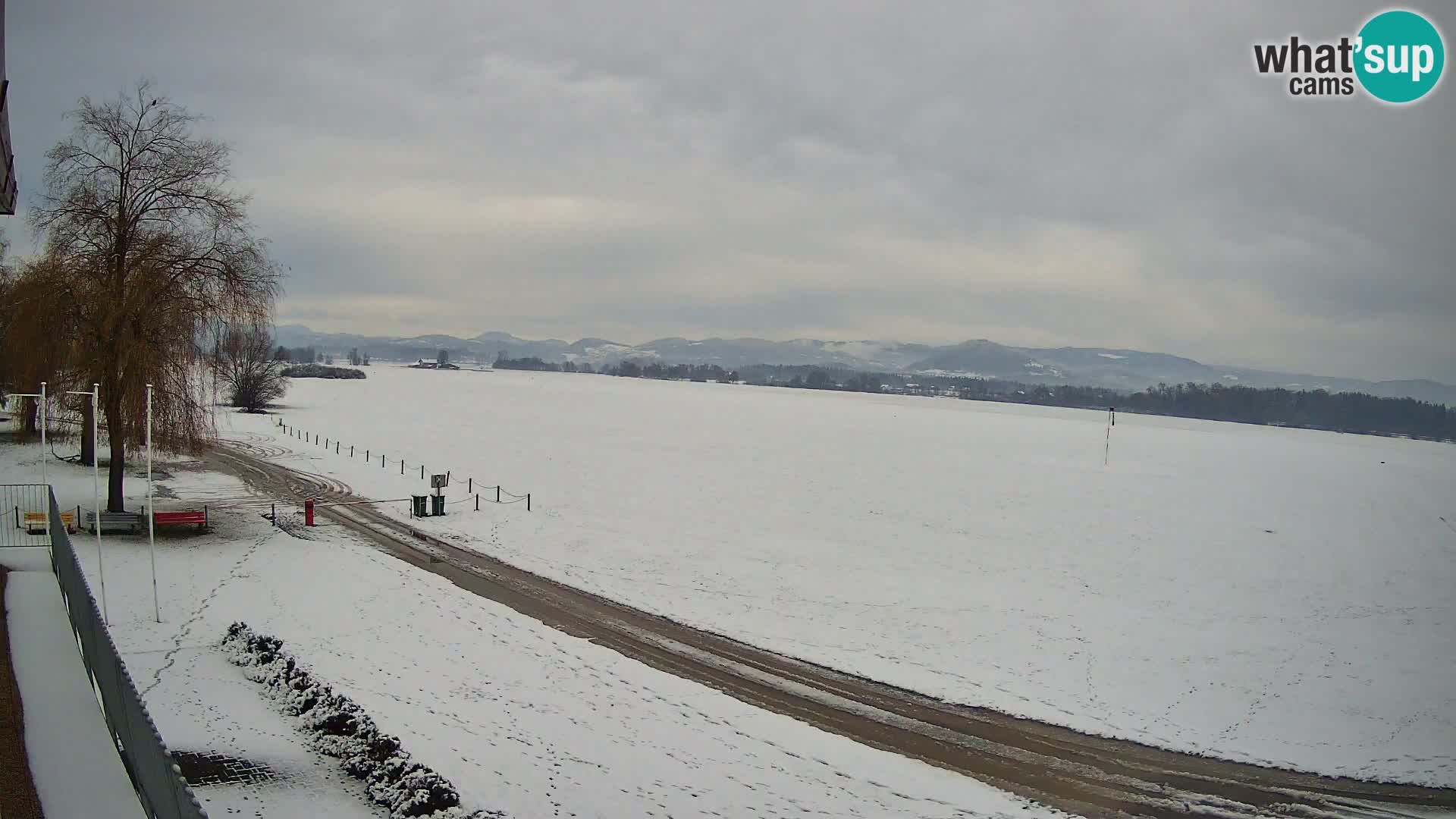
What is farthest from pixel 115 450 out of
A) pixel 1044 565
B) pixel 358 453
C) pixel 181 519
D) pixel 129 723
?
pixel 1044 565

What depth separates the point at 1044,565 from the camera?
24.8 meters

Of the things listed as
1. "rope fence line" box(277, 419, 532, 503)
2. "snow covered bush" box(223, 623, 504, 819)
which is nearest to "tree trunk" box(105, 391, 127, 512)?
"rope fence line" box(277, 419, 532, 503)

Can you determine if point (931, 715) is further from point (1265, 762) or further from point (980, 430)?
point (980, 430)

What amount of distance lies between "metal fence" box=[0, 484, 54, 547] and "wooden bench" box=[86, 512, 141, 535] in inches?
30.6

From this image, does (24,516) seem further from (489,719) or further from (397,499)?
(489,719)

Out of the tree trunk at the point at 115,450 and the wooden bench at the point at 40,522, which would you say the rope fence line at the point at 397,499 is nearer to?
the tree trunk at the point at 115,450

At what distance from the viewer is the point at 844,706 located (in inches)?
539

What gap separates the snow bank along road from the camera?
1115 centimetres

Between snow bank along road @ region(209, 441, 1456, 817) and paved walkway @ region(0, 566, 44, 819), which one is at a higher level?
paved walkway @ region(0, 566, 44, 819)

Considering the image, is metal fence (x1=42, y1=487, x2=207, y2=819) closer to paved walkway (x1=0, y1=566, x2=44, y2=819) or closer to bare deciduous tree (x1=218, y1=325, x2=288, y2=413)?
paved walkway (x1=0, y1=566, x2=44, y2=819)

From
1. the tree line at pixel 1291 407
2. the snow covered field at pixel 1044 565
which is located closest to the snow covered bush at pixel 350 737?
the snow covered field at pixel 1044 565

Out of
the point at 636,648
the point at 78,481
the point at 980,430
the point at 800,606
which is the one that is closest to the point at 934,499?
the point at 800,606

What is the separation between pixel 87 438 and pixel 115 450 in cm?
1118

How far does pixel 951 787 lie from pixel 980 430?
7022cm
